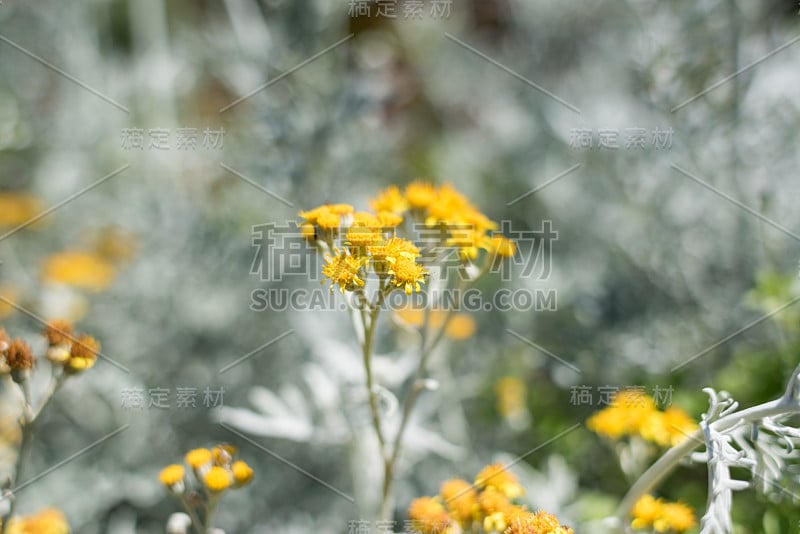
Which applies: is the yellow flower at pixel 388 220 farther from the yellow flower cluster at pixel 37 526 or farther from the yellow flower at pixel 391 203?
the yellow flower cluster at pixel 37 526

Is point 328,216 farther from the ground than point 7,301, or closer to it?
farther from the ground

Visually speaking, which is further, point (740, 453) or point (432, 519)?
point (432, 519)

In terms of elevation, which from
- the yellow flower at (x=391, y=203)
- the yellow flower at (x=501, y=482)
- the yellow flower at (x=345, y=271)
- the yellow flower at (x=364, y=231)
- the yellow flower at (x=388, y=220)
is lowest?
the yellow flower at (x=501, y=482)

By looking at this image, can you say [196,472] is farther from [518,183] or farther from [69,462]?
[518,183]

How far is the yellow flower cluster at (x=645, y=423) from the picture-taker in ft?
4.23

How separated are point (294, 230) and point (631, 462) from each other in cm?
114

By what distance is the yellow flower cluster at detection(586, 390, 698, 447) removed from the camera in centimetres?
129

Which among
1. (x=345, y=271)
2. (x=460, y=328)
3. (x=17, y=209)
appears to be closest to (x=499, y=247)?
(x=345, y=271)

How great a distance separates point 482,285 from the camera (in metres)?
2.36

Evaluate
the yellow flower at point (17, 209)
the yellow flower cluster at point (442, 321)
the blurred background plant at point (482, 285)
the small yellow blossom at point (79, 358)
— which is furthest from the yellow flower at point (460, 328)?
the yellow flower at point (17, 209)

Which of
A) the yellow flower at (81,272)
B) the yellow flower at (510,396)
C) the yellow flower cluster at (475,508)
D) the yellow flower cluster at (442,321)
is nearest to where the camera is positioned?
Result: the yellow flower cluster at (475,508)

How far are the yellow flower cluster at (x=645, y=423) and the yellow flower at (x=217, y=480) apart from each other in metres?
0.76

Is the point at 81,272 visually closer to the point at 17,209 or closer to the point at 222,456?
the point at 17,209

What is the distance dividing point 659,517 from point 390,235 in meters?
0.68
